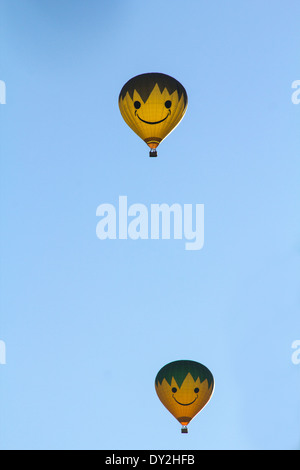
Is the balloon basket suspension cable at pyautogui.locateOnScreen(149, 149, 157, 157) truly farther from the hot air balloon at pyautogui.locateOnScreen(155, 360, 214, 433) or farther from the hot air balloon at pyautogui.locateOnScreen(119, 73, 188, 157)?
the hot air balloon at pyautogui.locateOnScreen(155, 360, 214, 433)

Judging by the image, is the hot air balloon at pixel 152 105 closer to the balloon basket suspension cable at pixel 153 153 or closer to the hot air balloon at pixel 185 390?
the balloon basket suspension cable at pixel 153 153

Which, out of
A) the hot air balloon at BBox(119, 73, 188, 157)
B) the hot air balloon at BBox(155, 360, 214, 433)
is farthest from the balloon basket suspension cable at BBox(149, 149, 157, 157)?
the hot air balloon at BBox(155, 360, 214, 433)

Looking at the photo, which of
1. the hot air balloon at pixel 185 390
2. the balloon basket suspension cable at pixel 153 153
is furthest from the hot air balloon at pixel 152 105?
the hot air balloon at pixel 185 390

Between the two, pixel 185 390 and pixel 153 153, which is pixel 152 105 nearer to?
pixel 153 153
